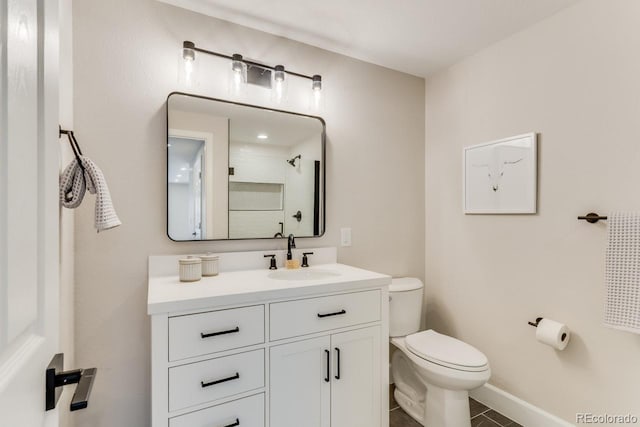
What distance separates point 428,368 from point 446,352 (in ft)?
0.46

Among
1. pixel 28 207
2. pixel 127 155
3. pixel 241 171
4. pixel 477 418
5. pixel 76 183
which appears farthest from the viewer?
pixel 477 418

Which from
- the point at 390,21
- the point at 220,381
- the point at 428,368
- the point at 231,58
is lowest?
the point at 428,368

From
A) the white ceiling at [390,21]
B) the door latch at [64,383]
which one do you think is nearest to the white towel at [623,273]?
the white ceiling at [390,21]

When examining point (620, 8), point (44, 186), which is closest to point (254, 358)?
point (44, 186)

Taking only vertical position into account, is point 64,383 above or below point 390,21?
below

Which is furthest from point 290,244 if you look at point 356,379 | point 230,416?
point 230,416

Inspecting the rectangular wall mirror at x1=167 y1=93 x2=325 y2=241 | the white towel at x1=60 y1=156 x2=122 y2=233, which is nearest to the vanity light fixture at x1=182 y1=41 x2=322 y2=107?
the rectangular wall mirror at x1=167 y1=93 x2=325 y2=241

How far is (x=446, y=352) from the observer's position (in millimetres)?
1729

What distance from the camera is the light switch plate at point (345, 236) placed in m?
2.12

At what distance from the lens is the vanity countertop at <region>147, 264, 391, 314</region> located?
1167 millimetres

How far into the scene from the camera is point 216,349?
1212mm

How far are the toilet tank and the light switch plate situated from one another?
40cm

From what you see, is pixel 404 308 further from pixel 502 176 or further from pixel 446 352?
pixel 502 176

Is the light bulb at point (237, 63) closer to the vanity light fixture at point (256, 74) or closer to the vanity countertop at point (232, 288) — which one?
the vanity light fixture at point (256, 74)
